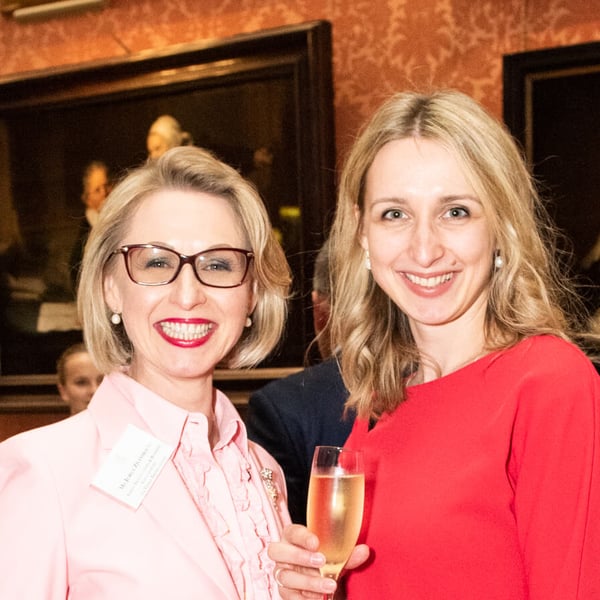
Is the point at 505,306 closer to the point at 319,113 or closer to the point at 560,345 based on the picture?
the point at 560,345

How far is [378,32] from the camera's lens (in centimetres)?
416

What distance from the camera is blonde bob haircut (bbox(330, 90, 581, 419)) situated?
76.3 inches

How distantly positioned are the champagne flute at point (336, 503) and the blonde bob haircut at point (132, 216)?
1.80ft

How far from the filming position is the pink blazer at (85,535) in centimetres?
162

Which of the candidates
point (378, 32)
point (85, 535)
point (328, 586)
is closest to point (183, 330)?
point (85, 535)

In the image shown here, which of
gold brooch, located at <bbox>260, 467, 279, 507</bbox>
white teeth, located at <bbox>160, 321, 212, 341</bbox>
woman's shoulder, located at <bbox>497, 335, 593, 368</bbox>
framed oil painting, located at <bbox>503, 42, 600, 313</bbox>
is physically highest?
framed oil painting, located at <bbox>503, 42, 600, 313</bbox>

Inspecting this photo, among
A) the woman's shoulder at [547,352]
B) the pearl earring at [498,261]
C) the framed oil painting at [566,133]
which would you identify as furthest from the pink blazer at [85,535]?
the framed oil painting at [566,133]

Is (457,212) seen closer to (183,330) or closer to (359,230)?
(359,230)

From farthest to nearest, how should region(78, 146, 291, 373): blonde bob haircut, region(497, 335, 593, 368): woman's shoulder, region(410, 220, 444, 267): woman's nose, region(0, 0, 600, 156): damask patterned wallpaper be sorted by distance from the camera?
region(0, 0, 600, 156): damask patterned wallpaper
region(78, 146, 291, 373): blonde bob haircut
region(410, 220, 444, 267): woman's nose
region(497, 335, 593, 368): woman's shoulder

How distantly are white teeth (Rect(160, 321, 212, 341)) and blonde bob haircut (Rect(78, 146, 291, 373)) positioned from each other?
0.20 meters

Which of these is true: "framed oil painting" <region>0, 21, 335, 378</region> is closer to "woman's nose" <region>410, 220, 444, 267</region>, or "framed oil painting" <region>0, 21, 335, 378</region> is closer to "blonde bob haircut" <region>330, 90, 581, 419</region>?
"blonde bob haircut" <region>330, 90, 581, 419</region>

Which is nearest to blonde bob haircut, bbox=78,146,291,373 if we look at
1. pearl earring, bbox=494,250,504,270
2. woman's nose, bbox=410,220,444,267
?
woman's nose, bbox=410,220,444,267

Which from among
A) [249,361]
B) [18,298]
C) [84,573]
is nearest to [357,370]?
[249,361]

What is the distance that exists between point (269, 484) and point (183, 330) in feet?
1.38
